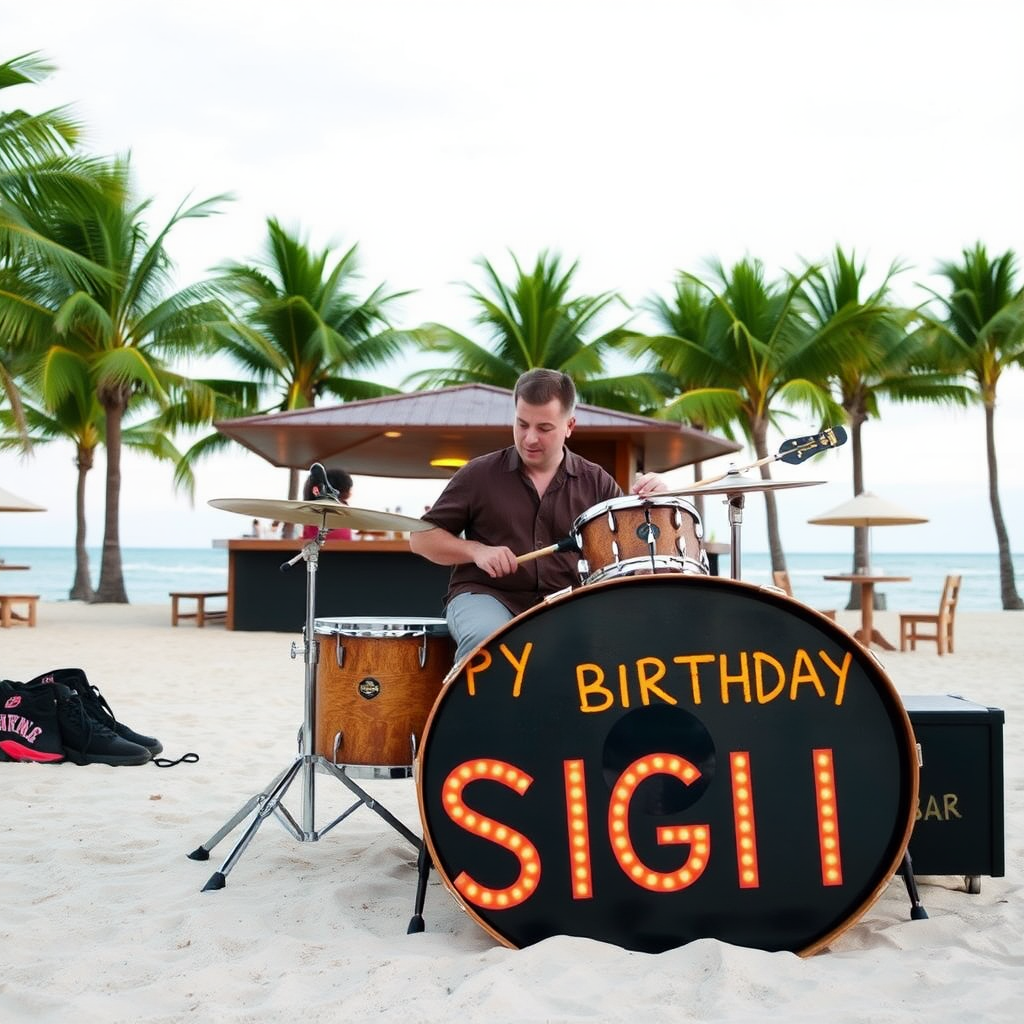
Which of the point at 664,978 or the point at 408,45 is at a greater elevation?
the point at 408,45

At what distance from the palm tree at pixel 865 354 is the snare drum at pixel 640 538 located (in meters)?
18.2

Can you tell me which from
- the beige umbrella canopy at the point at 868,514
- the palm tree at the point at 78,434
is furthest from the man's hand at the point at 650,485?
the palm tree at the point at 78,434

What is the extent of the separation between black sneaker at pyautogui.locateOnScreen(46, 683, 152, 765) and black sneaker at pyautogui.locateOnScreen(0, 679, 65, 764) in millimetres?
40

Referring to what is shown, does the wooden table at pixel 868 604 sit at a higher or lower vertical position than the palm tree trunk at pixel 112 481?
lower

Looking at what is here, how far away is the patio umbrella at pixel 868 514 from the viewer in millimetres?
13289

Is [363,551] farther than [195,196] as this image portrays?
No

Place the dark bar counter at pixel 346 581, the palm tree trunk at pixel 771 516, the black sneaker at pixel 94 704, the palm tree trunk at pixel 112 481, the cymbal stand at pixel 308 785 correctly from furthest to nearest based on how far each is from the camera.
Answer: the palm tree trunk at pixel 771 516 < the palm tree trunk at pixel 112 481 < the dark bar counter at pixel 346 581 < the black sneaker at pixel 94 704 < the cymbal stand at pixel 308 785

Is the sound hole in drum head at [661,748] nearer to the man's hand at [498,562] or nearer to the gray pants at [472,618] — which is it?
the gray pants at [472,618]

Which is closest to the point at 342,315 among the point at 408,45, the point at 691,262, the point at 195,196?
the point at 195,196

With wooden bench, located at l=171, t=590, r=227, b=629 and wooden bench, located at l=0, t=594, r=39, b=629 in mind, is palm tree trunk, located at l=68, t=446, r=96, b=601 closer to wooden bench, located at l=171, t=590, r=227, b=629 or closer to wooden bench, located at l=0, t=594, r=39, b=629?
wooden bench, located at l=0, t=594, r=39, b=629

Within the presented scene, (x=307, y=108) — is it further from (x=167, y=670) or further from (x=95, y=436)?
(x=95, y=436)

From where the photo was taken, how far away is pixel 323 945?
2.64 m

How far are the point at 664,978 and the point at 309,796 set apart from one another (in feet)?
4.91

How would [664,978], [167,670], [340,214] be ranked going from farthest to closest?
[340,214]
[167,670]
[664,978]
